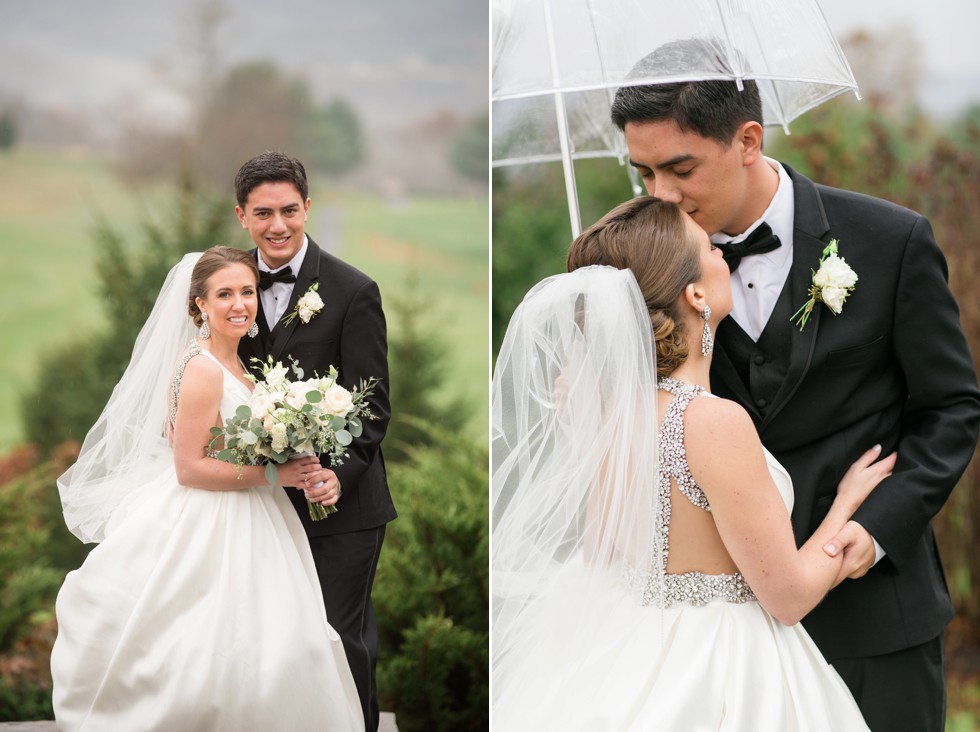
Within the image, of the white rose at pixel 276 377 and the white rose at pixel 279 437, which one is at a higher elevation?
Result: the white rose at pixel 276 377

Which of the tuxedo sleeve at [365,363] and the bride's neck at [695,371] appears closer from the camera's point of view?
the bride's neck at [695,371]

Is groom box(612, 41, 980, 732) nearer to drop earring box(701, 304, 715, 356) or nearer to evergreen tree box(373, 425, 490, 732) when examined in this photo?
drop earring box(701, 304, 715, 356)

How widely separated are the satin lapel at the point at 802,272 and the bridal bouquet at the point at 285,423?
1.33 m

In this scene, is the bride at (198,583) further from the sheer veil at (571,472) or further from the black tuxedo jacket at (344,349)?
the sheer veil at (571,472)

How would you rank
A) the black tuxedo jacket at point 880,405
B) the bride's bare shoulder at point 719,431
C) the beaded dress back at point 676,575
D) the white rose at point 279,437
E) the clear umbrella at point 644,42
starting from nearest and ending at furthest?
1. the bride's bare shoulder at point 719,431
2. the beaded dress back at point 676,575
3. the clear umbrella at point 644,42
4. the black tuxedo jacket at point 880,405
5. the white rose at point 279,437

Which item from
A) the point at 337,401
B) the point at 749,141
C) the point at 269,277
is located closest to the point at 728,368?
the point at 749,141

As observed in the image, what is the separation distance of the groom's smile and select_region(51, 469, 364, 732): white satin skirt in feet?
2.62

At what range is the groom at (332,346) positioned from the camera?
3439mm

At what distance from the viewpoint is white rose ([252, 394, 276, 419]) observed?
321cm

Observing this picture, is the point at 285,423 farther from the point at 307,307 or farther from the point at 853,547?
the point at 853,547

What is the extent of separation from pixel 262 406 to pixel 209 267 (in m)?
0.53

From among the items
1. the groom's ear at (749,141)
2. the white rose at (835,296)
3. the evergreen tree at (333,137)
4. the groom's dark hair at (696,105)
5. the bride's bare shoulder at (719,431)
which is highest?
the evergreen tree at (333,137)

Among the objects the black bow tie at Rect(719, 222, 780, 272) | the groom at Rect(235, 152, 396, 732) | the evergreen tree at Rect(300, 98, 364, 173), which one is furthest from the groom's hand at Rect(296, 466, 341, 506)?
the evergreen tree at Rect(300, 98, 364, 173)

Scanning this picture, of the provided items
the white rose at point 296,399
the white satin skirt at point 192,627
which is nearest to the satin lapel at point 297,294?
the white rose at point 296,399
